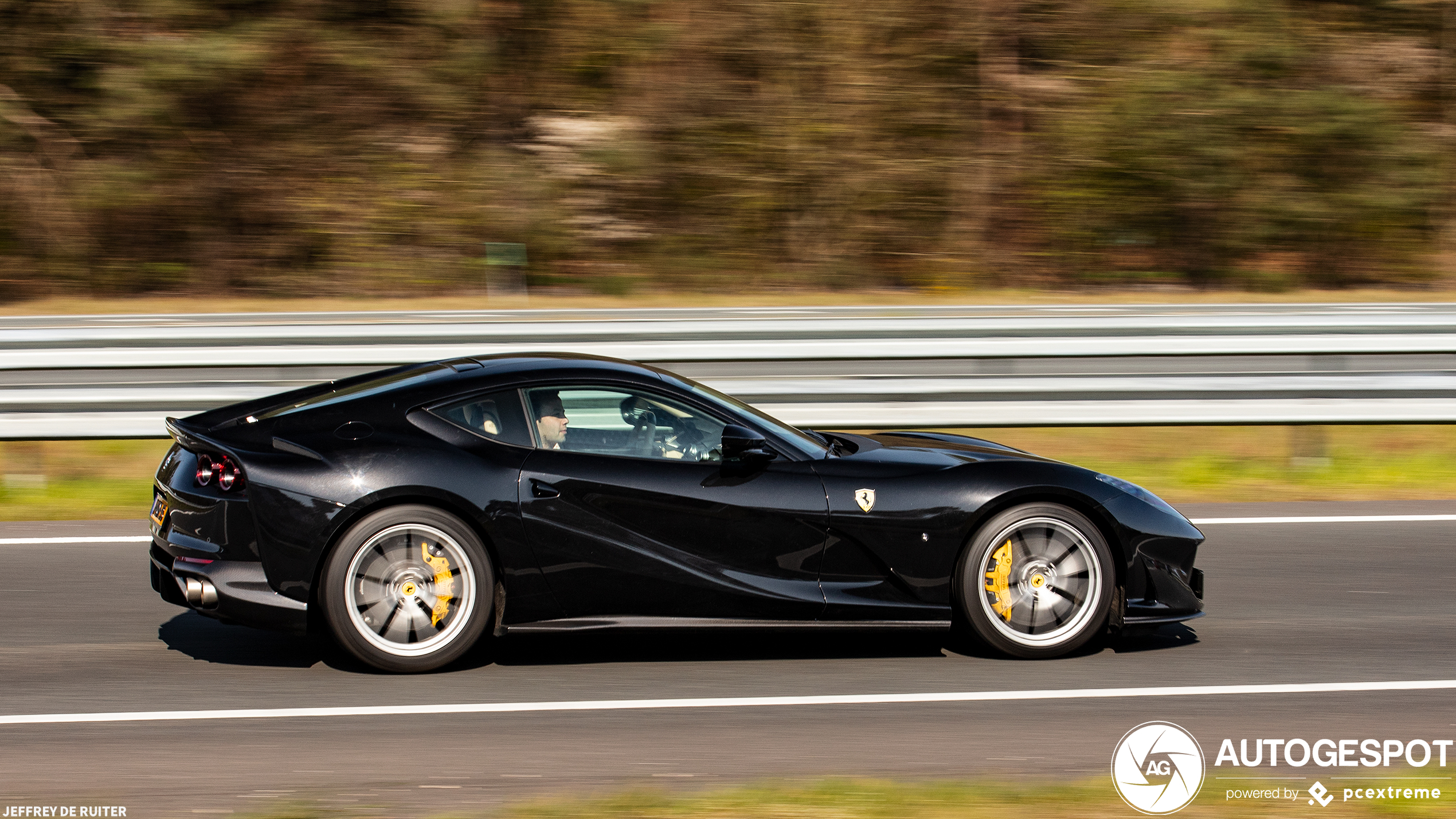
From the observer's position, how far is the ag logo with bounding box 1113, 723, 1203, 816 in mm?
4102

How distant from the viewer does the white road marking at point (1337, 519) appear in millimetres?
7777

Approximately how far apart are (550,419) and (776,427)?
0.90 m

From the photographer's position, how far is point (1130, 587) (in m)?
5.38

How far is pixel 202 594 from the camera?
16.5 feet

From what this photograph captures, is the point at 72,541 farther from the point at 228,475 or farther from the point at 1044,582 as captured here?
the point at 1044,582

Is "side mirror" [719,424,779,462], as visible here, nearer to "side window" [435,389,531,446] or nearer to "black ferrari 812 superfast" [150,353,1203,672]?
"black ferrari 812 superfast" [150,353,1203,672]

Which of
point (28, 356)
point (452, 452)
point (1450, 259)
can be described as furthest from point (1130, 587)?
point (1450, 259)

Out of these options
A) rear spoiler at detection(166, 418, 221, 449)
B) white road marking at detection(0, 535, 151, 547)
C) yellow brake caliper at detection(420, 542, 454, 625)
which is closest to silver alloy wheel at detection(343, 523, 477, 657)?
yellow brake caliper at detection(420, 542, 454, 625)

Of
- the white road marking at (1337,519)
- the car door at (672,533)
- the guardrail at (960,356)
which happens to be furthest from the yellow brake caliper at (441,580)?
the white road marking at (1337,519)

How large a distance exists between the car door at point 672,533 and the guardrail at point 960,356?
3252 mm

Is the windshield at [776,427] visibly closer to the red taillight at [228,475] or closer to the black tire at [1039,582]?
the black tire at [1039,582]

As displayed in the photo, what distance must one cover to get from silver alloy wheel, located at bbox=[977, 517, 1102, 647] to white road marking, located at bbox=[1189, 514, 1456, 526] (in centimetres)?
262

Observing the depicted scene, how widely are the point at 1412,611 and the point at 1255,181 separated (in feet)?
26.7

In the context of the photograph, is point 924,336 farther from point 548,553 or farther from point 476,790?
point 476,790
